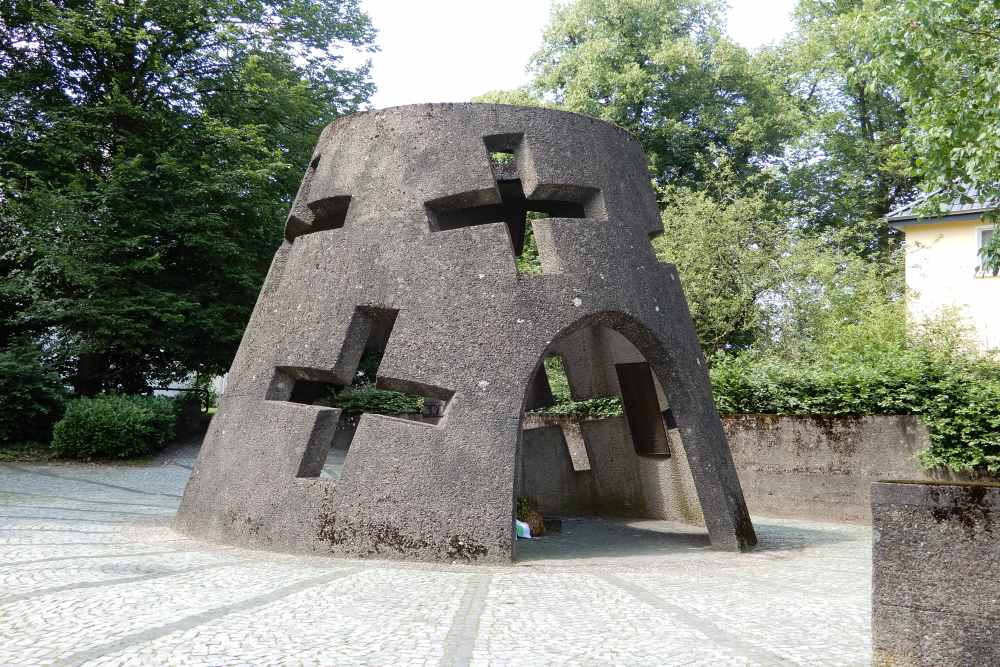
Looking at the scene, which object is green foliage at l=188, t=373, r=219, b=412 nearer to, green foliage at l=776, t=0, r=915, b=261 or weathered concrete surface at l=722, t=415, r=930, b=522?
weathered concrete surface at l=722, t=415, r=930, b=522

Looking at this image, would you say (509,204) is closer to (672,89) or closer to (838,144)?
(672,89)

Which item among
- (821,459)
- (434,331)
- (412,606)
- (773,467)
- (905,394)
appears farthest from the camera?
(773,467)

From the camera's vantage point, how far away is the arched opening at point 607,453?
11758 millimetres

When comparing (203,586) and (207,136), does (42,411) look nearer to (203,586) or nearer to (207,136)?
(207,136)

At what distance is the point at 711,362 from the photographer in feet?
57.1

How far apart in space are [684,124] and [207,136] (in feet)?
51.6

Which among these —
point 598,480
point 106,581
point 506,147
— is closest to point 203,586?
point 106,581

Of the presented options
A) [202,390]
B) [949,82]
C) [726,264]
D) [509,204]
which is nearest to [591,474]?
[509,204]

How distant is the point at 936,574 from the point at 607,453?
8865mm

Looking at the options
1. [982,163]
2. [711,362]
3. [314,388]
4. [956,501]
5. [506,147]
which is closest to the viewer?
[956,501]

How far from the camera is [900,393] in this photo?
12234mm

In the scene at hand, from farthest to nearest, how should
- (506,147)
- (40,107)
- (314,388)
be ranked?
(40,107)
(314,388)
(506,147)

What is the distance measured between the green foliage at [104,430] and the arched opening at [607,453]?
9.32m

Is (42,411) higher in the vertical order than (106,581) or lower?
higher
